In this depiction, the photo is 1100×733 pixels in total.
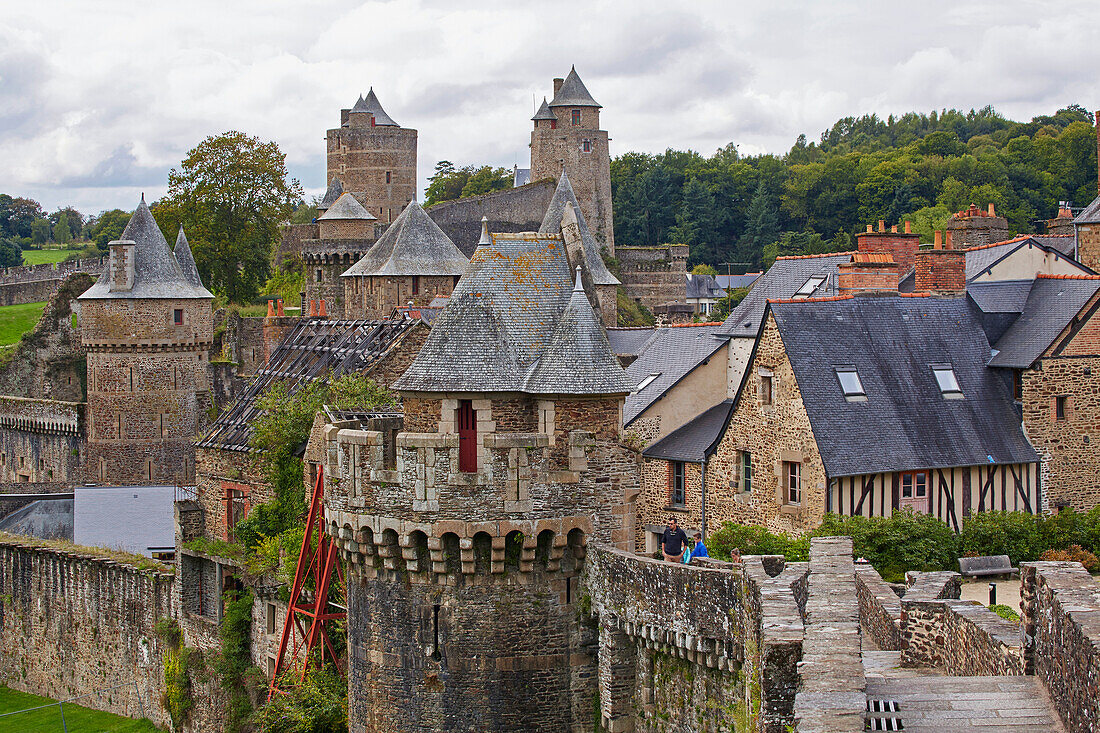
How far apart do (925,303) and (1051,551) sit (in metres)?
6.90

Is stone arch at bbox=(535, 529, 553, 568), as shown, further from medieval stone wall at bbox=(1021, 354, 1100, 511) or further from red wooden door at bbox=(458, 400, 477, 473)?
medieval stone wall at bbox=(1021, 354, 1100, 511)

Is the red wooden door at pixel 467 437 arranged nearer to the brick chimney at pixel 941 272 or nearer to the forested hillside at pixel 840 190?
the brick chimney at pixel 941 272

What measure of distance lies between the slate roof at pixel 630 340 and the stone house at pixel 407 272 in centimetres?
1155

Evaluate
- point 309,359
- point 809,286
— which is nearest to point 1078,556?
point 809,286

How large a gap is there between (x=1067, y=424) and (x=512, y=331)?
14338 millimetres

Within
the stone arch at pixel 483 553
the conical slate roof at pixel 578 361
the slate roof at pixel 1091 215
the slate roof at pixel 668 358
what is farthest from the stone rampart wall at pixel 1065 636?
the slate roof at pixel 1091 215

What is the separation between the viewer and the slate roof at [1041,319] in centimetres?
2736

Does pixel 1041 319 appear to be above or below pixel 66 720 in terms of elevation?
above

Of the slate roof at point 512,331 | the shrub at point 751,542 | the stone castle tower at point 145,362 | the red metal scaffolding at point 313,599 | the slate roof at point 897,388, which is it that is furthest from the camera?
the stone castle tower at point 145,362

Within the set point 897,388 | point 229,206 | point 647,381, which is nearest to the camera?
point 897,388

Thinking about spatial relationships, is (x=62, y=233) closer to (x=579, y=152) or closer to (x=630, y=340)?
(x=579, y=152)

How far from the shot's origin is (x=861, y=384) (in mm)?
26344

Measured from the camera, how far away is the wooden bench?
69.8 feet

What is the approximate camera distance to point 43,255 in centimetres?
12231
